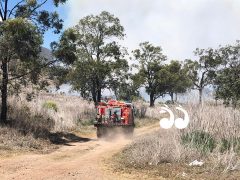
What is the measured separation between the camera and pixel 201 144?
1417cm

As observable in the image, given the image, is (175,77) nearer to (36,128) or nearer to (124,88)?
(124,88)

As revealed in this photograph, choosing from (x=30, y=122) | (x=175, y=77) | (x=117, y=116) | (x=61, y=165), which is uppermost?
(x=175, y=77)

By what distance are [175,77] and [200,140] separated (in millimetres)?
41279

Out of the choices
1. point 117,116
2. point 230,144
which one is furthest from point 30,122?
point 230,144

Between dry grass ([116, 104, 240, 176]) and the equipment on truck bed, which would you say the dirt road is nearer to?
dry grass ([116, 104, 240, 176])

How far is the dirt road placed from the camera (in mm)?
12305

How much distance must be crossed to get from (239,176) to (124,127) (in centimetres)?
1456

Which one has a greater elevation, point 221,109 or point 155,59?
point 155,59

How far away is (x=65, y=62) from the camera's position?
22.9 m

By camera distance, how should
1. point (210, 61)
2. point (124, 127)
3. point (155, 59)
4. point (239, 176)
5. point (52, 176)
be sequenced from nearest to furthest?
point (239, 176) < point (52, 176) < point (124, 127) < point (155, 59) < point (210, 61)

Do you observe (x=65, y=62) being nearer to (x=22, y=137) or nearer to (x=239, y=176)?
(x=22, y=137)

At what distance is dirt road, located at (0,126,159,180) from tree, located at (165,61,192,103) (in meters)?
35.4

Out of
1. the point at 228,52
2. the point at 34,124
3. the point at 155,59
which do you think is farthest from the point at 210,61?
the point at 34,124

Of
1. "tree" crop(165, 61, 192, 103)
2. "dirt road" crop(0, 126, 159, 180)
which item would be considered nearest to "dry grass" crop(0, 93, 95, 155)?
"dirt road" crop(0, 126, 159, 180)
